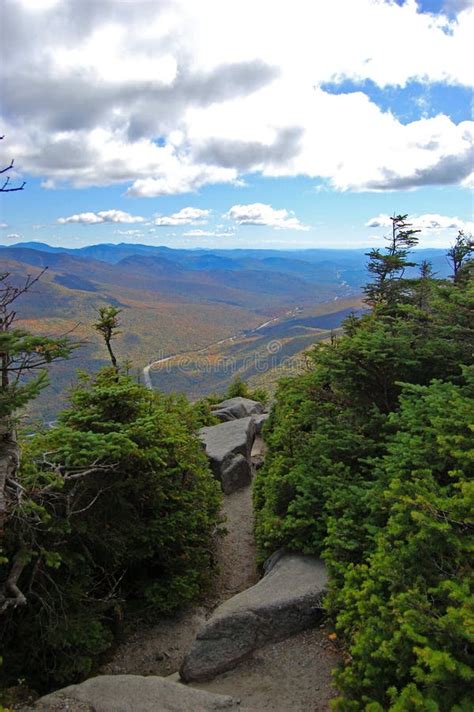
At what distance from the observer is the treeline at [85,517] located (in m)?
7.24

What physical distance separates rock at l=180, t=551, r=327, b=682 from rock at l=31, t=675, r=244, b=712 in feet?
2.56

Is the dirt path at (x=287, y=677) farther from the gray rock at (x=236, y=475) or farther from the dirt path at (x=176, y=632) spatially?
the gray rock at (x=236, y=475)

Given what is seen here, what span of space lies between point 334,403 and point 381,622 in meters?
6.50

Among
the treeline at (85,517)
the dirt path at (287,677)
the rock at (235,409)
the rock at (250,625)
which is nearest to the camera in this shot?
the dirt path at (287,677)

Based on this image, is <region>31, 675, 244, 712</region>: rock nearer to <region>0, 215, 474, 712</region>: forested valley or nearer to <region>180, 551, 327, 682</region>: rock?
<region>180, 551, 327, 682</region>: rock

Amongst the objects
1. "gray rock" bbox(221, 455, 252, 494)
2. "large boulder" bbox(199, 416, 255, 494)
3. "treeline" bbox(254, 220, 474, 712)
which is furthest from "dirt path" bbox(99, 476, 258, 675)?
"large boulder" bbox(199, 416, 255, 494)

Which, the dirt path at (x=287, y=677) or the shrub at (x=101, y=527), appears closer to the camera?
the dirt path at (x=287, y=677)

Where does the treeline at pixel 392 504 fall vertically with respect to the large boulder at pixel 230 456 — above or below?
above

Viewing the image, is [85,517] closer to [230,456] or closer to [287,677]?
[287,677]

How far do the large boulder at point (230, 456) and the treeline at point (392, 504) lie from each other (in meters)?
4.26

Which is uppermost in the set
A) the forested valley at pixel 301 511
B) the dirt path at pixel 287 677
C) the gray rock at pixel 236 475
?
the forested valley at pixel 301 511

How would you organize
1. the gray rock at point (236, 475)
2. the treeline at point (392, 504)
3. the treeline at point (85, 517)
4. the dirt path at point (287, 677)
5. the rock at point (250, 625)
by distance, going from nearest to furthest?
the treeline at point (392, 504) → the dirt path at point (287, 677) → the treeline at point (85, 517) → the rock at point (250, 625) → the gray rock at point (236, 475)

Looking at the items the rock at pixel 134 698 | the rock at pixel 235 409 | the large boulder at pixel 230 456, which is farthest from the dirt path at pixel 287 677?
the rock at pixel 235 409

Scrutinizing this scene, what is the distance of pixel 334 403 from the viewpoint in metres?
11.1
